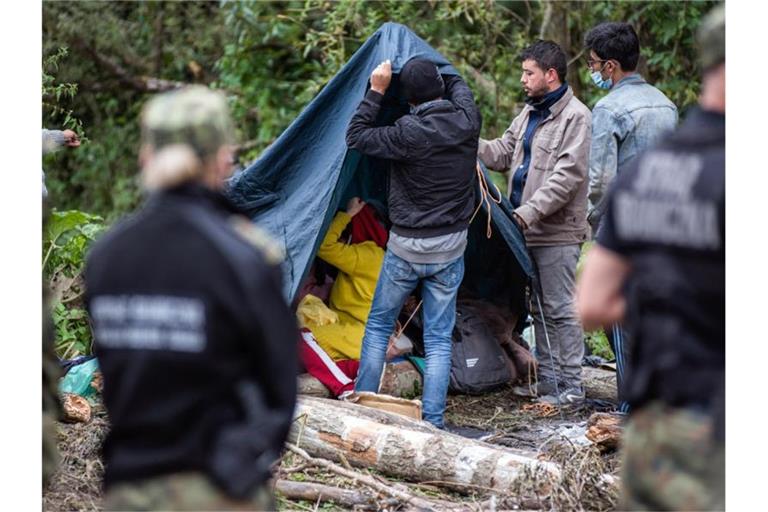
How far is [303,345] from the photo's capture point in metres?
6.07

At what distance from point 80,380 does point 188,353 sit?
331 cm

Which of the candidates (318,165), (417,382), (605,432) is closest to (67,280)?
(318,165)

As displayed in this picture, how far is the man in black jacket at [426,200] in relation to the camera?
218 inches

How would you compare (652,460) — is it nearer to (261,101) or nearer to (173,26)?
(261,101)

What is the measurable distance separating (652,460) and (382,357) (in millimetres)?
3028

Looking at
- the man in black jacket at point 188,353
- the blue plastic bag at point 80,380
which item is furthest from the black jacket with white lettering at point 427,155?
the man in black jacket at point 188,353

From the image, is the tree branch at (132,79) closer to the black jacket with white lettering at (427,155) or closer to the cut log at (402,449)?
the black jacket with white lettering at (427,155)

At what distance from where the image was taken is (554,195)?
6.05m

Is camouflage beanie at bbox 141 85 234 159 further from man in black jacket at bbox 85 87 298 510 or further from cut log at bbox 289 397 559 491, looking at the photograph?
cut log at bbox 289 397 559 491

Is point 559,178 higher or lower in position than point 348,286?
higher

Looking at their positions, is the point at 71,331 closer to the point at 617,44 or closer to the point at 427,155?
the point at 427,155

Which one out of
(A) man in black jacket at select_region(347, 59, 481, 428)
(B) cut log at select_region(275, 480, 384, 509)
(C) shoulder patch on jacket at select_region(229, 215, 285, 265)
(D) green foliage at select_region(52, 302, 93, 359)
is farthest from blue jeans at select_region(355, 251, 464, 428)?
(C) shoulder patch on jacket at select_region(229, 215, 285, 265)

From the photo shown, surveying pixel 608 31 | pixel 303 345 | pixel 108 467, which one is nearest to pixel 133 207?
pixel 303 345

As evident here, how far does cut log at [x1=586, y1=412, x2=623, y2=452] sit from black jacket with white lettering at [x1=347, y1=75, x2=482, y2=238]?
3.92ft
